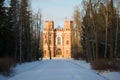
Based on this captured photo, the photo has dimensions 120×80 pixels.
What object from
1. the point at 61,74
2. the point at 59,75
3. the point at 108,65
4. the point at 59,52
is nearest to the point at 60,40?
the point at 59,52

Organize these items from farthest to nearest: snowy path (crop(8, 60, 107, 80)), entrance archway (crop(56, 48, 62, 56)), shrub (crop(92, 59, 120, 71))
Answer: entrance archway (crop(56, 48, 62, 56)), shrub (crop(92, 59, 120, 71)), snowy path (crop(8, 60, 107, 80))

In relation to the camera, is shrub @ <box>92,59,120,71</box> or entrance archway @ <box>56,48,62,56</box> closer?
shrub @ <box>92,59,120,71</box>

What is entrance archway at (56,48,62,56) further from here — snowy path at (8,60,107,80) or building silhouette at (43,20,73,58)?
snowy path at (8,60,107,80)

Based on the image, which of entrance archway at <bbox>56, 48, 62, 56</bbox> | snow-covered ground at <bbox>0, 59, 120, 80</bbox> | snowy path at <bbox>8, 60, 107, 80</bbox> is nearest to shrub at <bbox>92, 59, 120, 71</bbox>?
snow-covered ground at <bbox>0, 59, 120, 80</bbox>

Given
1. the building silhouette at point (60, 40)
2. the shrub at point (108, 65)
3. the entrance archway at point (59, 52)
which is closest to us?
the shrub at point (108, 65)

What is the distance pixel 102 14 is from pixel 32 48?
37.2 meters

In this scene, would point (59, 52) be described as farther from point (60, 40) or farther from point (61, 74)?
point (61, 74)

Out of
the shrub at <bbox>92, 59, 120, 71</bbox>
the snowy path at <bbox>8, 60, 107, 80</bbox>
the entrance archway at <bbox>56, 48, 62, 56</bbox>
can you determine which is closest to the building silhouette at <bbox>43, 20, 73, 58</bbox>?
the entrance archway at <bbox>56, 48, 62, 56</bbox>

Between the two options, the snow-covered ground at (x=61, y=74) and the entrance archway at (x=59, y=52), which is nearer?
the snow-covered ground at (x=61, y=74)

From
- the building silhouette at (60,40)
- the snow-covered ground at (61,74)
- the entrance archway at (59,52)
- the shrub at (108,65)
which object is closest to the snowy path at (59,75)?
the snow-covered ground at (61,74)

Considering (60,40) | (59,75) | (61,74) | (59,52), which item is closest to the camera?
(59,75)

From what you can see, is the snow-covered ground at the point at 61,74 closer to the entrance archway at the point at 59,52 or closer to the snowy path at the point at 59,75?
the snowy path at the point at 59,75

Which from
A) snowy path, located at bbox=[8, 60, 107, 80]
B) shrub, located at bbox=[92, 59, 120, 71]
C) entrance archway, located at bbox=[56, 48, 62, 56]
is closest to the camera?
snowy path, located at bbox=[8, 60, 107, 80]

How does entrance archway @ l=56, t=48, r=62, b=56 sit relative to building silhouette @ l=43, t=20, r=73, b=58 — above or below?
below
